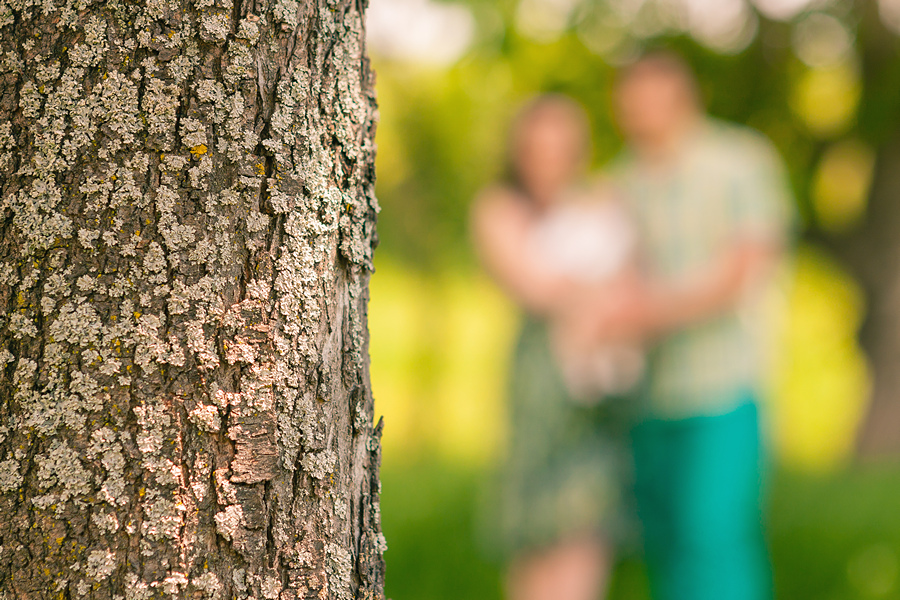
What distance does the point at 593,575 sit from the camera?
316cm

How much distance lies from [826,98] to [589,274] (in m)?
5.95

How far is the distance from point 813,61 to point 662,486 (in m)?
6.31

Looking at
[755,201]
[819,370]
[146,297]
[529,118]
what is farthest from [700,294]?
[819,370]

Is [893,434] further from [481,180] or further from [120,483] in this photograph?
[120,483]

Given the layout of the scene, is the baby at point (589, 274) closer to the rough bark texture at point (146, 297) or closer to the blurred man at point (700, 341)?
the blurred man at point (700, 341)

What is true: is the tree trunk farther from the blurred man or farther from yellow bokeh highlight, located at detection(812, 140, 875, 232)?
the blurred man

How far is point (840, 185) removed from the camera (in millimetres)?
7781

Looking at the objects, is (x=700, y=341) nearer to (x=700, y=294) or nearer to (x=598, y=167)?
(x=700, y=294)

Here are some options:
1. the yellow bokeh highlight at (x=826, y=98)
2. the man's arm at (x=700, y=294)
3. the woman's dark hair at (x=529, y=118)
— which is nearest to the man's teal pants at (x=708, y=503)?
the man's arm at (x=700, y=294)

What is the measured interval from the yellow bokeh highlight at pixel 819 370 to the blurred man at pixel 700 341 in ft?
14.1

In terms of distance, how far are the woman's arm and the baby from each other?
0.05 m

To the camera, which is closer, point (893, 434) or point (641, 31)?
point (641, 31)

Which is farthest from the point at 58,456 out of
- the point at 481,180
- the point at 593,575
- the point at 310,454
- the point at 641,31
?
the point at 481,180

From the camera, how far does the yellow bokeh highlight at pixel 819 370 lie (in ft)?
25.6
